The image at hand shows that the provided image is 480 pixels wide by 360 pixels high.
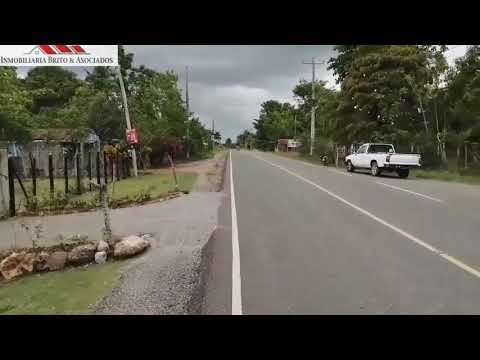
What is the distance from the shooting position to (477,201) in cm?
1352

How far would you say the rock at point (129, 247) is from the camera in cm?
714

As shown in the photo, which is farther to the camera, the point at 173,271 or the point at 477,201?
the point at 477,201

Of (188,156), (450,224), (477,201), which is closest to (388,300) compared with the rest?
(450,224)

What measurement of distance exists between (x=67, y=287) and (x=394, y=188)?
14033mm

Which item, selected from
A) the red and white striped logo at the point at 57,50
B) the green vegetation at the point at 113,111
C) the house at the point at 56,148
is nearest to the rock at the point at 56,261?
the red and white striped logo at the point at 57,50

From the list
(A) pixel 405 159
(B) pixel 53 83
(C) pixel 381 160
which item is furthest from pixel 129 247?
(B) pixel 53 83

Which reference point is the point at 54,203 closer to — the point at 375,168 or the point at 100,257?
the point at 100,257

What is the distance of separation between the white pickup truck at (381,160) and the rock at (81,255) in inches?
752

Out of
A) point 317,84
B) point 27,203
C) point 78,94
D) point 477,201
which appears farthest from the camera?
point 317,84

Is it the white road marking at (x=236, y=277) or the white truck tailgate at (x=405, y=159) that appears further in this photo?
the white truck tailgate at (x=405, y=159)

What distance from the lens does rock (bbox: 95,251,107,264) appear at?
7109mm

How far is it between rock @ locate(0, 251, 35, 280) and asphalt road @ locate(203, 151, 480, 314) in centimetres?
297

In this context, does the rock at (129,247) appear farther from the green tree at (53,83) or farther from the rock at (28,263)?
the green tree at (53,83)
